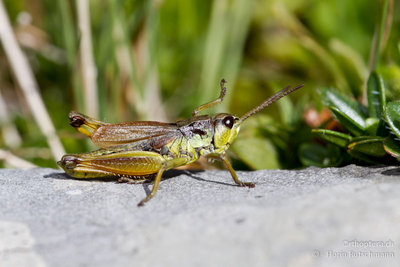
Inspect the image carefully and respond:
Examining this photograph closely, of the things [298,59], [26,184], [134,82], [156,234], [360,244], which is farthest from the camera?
[298,59]

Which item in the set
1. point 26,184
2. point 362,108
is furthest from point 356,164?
point 26,184

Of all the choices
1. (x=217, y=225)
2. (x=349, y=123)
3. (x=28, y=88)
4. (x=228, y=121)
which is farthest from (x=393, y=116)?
(x=28, y=88)

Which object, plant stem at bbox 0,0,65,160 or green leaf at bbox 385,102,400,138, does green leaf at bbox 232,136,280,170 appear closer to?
green leaf at bbox 385,102,400,138

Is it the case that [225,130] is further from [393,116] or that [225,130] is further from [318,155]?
[393,116]

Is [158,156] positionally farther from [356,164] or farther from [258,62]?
[258,62]

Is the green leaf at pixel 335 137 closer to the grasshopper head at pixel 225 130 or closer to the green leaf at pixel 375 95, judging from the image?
the green leaf at pixel 375 95
